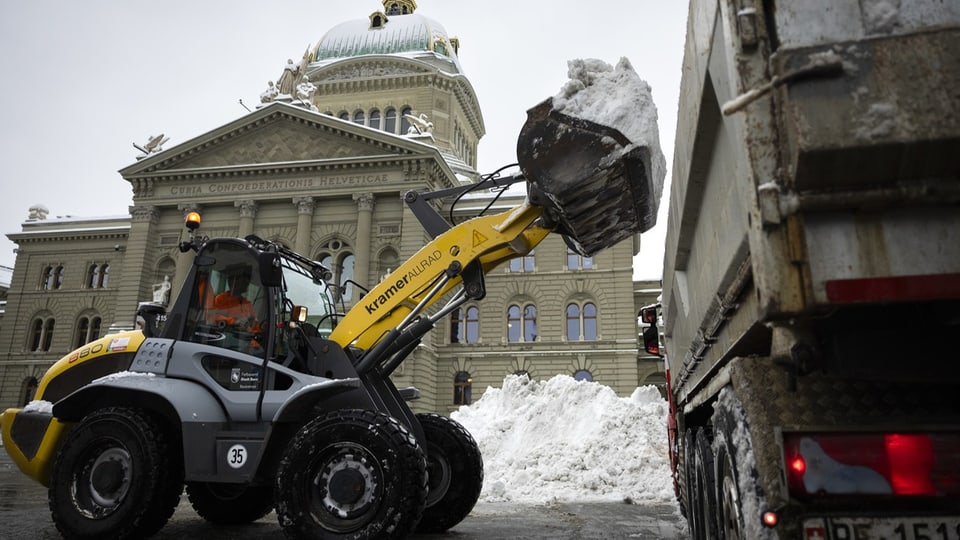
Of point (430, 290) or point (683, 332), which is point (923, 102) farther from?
point (430, 290)

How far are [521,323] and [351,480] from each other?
34896 mm

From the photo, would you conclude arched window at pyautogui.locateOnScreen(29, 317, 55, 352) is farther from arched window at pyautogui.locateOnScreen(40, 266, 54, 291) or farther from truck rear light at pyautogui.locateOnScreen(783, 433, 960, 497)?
truck rear light at pyautogui.locateOnScreen(783, 433, 960, 497)

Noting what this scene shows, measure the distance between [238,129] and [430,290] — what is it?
1487 inches

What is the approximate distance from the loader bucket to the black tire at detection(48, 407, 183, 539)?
392 centimetres

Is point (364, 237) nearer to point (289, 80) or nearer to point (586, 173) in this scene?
point (289, 80)

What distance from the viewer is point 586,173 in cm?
467

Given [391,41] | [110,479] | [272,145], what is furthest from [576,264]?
[110,479]

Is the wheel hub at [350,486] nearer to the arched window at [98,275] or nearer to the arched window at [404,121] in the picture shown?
the arched window at [404,121]

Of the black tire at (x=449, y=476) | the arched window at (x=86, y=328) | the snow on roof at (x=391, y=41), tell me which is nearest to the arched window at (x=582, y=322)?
the snow on roof at (x=391, y=41)

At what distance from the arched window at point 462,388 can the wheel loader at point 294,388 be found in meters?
32.1

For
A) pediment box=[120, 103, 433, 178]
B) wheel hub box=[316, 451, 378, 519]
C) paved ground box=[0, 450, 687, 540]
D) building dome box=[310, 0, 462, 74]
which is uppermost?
building dome box=[310, 0, 462, 74]

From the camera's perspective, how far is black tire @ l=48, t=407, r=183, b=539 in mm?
5523

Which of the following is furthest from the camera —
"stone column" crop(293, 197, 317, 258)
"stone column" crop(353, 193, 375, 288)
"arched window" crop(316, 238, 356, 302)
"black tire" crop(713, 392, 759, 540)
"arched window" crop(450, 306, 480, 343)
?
"arched window" crop(450, 306, 480, 343)

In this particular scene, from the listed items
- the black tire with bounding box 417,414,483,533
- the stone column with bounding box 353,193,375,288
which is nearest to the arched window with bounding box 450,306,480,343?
the stone column with bounding box 353,193,375,288
